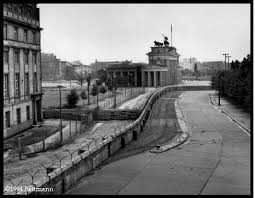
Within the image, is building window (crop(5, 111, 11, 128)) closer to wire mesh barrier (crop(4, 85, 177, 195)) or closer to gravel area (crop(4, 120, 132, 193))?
wire mesh barrier (crop(4, 85, 177, 195))

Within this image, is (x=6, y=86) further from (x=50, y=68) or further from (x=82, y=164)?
(x=50, y=68)

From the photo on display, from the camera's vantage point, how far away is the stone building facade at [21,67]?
32656 millimetres

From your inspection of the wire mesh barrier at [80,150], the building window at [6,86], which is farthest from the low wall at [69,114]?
the building window at [6,86]

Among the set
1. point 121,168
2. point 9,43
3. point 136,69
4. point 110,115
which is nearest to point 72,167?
point 121,168

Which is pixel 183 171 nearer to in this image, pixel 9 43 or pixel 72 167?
pixel 72 167

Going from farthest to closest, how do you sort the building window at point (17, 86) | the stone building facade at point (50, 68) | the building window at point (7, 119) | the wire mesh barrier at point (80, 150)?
the stone building facade at point (50, 68) < the building window at point (17, 86) < the building window at point (7, 119) < the wire mesh barrier at point (80, 150)

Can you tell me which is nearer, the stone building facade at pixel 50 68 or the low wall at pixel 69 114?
the low wall at pixel 69 114

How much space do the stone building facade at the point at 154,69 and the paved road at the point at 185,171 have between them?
190 ft

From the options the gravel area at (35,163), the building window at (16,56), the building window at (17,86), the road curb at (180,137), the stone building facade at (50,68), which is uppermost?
the stone building facade at (50,68)

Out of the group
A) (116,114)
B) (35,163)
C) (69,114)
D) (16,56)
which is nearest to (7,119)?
(16,56)

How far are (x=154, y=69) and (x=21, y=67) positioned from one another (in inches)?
2053

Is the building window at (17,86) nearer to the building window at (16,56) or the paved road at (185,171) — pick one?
the building window at (16,56)

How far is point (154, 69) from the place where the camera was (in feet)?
280

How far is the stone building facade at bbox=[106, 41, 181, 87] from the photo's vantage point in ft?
283
